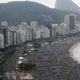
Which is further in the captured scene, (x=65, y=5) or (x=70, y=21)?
(x=65, y=5)

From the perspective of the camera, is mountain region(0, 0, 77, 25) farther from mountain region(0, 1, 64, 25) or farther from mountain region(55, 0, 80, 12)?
mountain region(55, 0, 80, 12)

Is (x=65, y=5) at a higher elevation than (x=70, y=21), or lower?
higher

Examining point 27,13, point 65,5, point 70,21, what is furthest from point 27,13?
point 65,5

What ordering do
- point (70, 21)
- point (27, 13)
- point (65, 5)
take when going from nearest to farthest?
point (27, 13)
point (70, 21)
point (65, 5)

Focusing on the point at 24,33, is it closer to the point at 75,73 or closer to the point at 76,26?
the point at 76,26

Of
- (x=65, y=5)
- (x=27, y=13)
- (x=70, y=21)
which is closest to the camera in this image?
(x=27, y=13)

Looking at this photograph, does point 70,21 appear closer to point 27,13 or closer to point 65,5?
point 27,13

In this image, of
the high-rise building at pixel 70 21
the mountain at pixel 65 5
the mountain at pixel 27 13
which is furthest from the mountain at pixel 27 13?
the mountain at pixel 65 5

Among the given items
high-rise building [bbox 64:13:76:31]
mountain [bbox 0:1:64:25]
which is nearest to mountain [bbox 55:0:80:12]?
mountain [bbox 0:1:64:25]

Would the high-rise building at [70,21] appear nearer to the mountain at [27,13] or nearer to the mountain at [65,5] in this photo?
the mountain at [27,13]
